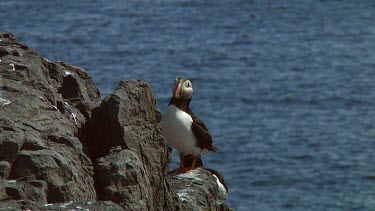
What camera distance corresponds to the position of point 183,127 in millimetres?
16344

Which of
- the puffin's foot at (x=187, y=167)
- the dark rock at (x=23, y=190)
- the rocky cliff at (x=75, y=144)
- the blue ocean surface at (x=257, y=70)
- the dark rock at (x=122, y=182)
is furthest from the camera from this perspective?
the blue ocean surface at (x=257, y=70)

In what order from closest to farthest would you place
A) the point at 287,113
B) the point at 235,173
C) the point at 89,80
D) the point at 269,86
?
the point at 89,80, the point at 235,173, the point at 287,113, the point at 269,86

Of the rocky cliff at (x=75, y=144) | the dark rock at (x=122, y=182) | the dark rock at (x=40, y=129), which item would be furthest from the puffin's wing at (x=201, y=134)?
the dark rock at (x=122, y=182)

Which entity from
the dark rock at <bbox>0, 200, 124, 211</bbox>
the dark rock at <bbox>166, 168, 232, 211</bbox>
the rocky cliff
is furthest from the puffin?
the dark rock at <bbox>0, 200, 124, 211</bbox>

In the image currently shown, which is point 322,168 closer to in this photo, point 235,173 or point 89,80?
point 235,173

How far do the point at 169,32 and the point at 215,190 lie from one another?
1841 inches

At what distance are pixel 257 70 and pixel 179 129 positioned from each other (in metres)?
35.9

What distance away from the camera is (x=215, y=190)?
1450 centimetres

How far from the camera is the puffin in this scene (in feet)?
53.6

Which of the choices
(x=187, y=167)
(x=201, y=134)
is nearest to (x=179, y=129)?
(x=201, y=134)

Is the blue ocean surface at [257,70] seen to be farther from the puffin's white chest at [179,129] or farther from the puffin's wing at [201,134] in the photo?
the puffin's white chest at [179,129]

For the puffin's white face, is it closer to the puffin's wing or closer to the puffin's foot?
the puffin's wing

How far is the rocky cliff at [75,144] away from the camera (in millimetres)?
10328

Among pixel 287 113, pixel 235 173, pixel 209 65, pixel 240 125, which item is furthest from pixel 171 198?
pixel 209 65
